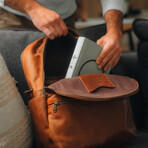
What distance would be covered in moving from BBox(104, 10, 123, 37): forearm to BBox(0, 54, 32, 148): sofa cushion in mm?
446

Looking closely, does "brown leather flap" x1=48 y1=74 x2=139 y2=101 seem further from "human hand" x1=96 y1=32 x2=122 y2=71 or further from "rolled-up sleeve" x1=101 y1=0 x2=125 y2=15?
"rolled-up sleeve" x1=101 y1=0 x2=125 y2=15

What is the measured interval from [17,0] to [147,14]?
111 inches

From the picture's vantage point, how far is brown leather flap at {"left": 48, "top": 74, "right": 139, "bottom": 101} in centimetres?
48

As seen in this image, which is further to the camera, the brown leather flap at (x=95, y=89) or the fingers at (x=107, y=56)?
the fingers at (x=107, y=56)

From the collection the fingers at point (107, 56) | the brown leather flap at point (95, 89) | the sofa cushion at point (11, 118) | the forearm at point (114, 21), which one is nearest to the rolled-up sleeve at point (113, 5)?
the forearm at point (114, 21)

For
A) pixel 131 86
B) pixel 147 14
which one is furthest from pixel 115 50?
pixel 147 14

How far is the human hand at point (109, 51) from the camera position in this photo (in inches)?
26.0

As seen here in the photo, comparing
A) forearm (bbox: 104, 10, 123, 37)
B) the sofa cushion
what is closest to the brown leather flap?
the sofa cushion

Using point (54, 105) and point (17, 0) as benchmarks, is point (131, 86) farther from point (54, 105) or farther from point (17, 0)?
point (17, 0)

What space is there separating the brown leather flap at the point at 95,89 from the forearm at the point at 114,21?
27 centimetres

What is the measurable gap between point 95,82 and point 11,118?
0.25 metres

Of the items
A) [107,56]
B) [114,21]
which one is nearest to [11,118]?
[107,56]

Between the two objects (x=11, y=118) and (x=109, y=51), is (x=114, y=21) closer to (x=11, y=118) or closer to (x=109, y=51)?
(x=109, y=51)

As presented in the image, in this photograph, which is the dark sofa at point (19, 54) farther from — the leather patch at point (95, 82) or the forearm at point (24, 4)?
the leather patch at point (95, 82)
